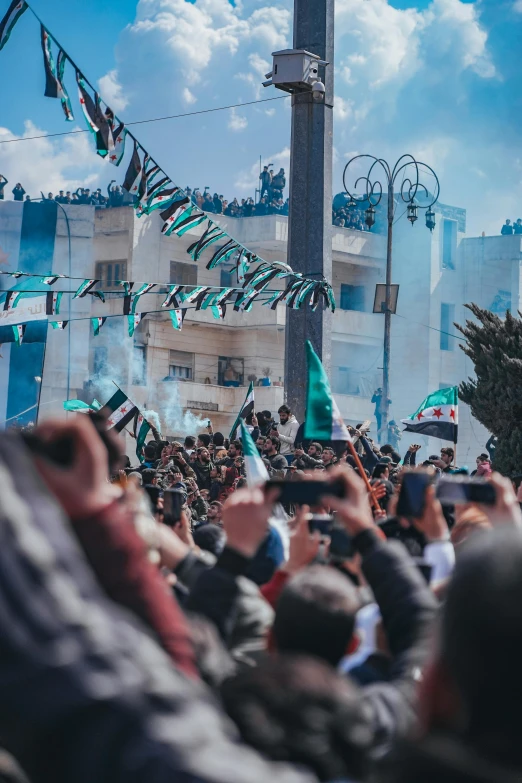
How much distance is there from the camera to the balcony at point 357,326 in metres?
44.6

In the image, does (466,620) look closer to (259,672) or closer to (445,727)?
(445,727)

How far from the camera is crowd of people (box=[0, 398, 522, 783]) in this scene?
1201 mm

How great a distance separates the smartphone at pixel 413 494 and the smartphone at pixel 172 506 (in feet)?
4.03

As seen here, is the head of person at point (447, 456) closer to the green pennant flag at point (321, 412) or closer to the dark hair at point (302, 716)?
the green pennant flag at point (321, 412)

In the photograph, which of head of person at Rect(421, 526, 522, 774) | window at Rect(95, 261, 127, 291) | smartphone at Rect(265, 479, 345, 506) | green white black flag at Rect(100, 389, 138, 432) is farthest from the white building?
head of person at Rect(421, 526, 522, 774)

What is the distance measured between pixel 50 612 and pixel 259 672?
652 mm

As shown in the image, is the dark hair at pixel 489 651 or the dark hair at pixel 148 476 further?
the dark hair at pixel 148 476

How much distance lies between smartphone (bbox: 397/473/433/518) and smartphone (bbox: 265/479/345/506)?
475 millimetres

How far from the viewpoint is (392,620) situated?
3072 millimetres

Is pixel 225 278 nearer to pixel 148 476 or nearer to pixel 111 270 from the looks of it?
pixel 111 270

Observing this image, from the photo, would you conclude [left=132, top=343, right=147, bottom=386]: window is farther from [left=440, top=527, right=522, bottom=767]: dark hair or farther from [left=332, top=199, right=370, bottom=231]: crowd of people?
[left=440, top=527, right=522, bottom=767]: dark hair

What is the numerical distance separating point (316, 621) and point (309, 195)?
45.0 feet

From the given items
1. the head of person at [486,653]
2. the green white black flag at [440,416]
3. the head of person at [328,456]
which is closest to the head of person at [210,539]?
the head of person at [486,653]

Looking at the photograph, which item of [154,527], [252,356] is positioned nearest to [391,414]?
[252,356]
